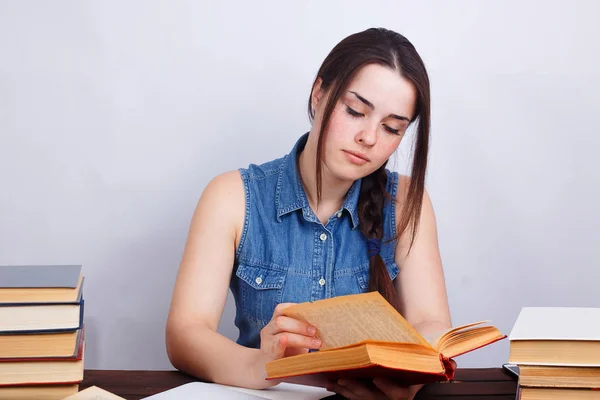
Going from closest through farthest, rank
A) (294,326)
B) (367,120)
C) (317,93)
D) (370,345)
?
(370,345) < (294,326) < (367,120) < (317,93)

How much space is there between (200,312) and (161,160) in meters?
0.90

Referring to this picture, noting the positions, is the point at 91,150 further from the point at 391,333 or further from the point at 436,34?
the point at 391,333

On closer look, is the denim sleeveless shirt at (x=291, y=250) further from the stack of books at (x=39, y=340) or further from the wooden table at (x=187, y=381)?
the stack of books at (x=39, y=340)

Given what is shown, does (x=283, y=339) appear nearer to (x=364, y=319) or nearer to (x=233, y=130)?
(x=364, y=319)

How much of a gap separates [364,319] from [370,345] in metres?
0.13

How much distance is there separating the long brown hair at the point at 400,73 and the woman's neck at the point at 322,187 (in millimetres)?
36

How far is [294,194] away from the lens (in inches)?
68.2

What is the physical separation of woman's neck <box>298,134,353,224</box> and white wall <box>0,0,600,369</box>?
60 centimetres

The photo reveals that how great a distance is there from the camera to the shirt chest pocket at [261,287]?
5.56 feet

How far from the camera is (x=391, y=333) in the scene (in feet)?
3.44

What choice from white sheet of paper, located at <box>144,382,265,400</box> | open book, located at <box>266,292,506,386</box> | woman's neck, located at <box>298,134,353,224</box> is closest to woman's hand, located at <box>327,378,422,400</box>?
open book, located at <box>266,292,506,386</box>

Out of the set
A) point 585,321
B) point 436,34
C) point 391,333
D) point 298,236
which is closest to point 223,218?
point 298,236

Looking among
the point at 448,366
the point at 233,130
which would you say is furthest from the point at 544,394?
the point at 233,130

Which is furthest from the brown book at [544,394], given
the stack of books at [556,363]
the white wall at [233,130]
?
the white wall at [233,130]
